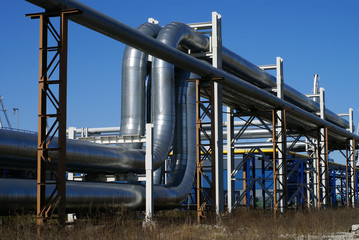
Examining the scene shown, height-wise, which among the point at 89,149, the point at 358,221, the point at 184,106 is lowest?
the point at 358,221

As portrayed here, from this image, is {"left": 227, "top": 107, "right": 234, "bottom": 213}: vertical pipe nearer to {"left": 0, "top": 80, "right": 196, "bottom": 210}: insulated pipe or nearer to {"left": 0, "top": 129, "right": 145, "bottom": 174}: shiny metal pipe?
{"left": 0, "top": 80, "right": 196, "bottom": 210}: insulated pipe

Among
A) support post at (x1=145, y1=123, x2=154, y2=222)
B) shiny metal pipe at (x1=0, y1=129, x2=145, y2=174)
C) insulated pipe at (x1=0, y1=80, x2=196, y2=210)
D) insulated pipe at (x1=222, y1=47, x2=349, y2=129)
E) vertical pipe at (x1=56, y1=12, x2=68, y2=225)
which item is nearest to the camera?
vertical pipe at (x1=56, y1=12, x2=68, y2=225)

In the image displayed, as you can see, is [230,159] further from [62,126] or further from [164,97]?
[62,126]

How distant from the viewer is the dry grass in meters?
12.1

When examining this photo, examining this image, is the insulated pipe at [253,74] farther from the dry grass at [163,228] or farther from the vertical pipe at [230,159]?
the dry grass at [163,228]

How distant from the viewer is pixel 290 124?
35.5 m

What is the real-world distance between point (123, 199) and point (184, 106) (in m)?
5.80

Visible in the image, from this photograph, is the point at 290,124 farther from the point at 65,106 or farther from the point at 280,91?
the point at 65,106

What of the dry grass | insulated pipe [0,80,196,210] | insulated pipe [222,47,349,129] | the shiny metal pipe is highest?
insulated pipe [222,47,349,129]

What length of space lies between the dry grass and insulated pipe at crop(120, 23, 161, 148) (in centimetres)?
358

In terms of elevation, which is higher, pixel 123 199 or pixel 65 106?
pixel 65 106

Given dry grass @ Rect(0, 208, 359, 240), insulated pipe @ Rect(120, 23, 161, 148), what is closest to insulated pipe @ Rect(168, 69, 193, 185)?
insulated pipe @ Rect(120, 23, 161, 148)

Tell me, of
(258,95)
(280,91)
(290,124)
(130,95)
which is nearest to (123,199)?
(130,95)

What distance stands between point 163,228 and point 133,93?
7596 millimetres
